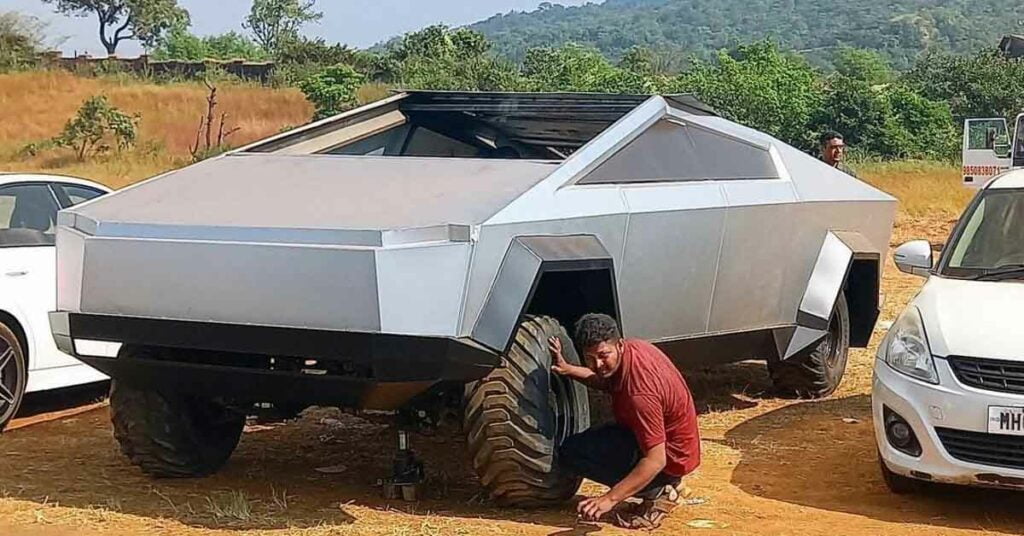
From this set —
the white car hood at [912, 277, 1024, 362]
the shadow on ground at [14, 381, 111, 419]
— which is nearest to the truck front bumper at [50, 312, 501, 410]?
the white car hood at [912, 277, 1024, 362]

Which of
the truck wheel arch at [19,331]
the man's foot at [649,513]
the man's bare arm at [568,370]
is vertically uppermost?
the man's bare arm at [568,370]

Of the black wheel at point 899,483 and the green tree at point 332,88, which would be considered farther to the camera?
the green tree at point 332,88

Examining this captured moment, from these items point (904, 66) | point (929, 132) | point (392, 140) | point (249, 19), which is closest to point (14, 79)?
point (929, 132)

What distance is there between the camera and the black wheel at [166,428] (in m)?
6.57

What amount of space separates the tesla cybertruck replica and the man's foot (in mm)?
279

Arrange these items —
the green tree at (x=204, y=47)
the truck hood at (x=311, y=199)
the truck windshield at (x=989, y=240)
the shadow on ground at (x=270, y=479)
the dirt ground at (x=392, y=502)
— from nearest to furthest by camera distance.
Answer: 1. the truck hood at (x=311, y=199)
2. the dirt ground at (x=392, y=502)
3. the shadow on ground at (x=270, y=479)
4. the truck windshield at (x=989, y=240)
5. the green tree at (x=204, y=47)

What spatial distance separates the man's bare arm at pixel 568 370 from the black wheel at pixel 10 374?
12.0 feet

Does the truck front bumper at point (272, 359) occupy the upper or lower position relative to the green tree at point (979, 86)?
lower

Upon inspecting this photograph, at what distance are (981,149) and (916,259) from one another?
15.1 m

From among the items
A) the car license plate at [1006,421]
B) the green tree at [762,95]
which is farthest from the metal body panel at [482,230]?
the green tree at [762,95]

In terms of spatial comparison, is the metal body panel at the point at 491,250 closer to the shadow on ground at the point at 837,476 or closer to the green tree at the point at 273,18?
the shadow on ground at the point at 837,476

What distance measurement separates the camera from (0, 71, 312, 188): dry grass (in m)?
41.5

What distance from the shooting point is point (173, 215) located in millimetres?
5898

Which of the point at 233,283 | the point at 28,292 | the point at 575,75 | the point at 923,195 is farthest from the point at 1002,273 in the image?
the point at 575,75
